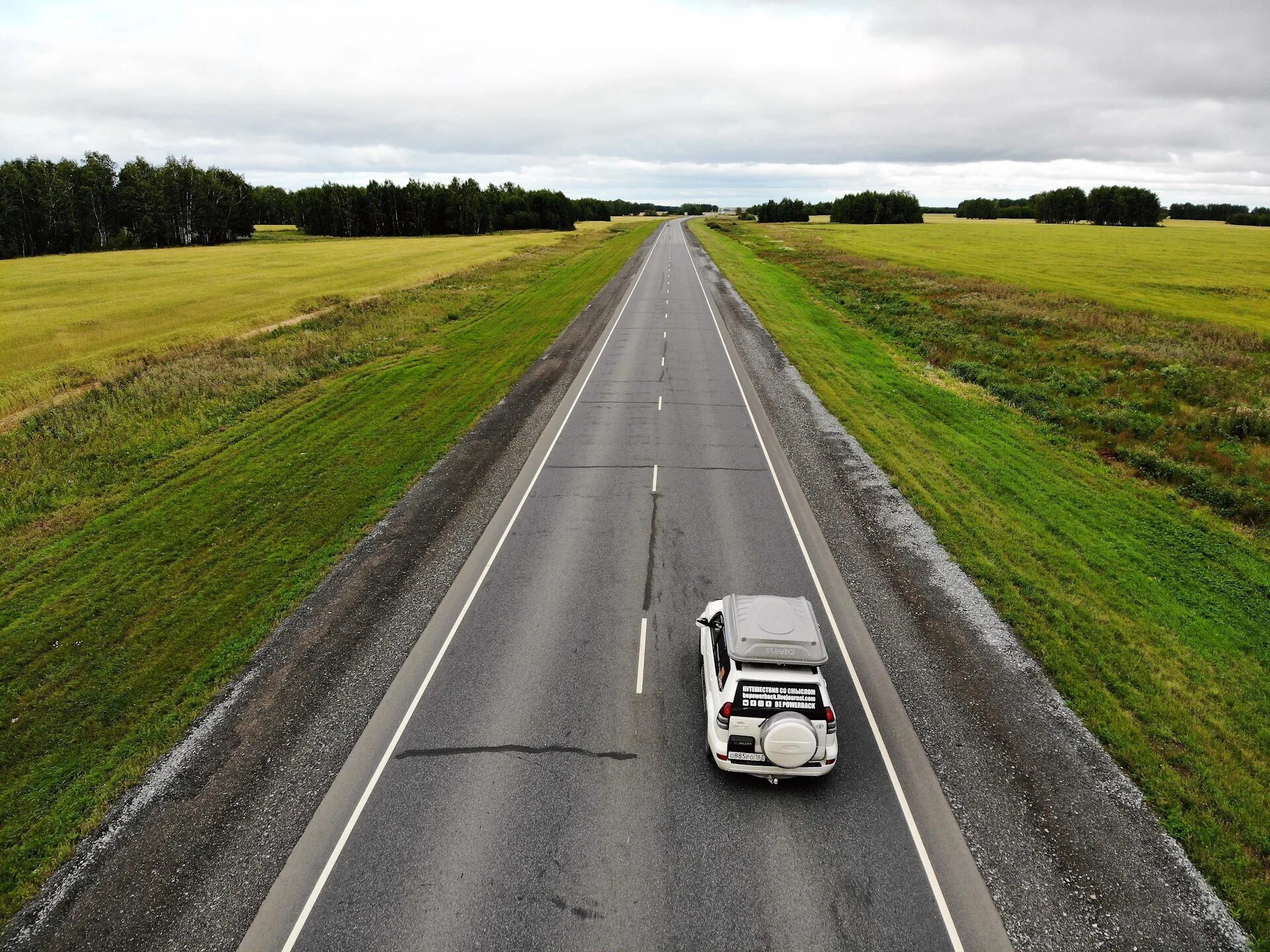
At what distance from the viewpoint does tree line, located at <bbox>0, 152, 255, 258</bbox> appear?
81.9m

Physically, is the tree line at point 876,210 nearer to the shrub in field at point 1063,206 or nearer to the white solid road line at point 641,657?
the shrub in field at point 1063,206

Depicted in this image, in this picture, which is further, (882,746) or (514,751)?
(882,746)

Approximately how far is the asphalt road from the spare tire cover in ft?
2.56

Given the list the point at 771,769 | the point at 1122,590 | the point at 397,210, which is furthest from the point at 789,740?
the point at 397,210

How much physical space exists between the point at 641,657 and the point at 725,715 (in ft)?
9.04

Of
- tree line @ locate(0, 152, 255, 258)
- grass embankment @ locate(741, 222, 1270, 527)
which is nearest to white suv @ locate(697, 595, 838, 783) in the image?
grass embankment @ locate(741, 222, 1270, 527)

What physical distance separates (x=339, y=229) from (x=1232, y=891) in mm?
157532

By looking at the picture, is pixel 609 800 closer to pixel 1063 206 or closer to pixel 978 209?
pixel 1063 206

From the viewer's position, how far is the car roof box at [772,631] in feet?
28.4

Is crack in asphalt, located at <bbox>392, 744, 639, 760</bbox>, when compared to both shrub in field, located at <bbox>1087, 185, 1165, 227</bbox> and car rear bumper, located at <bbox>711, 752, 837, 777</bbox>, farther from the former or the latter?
shrub in field, located at <bbox>1087, 185, 1165, 227</bbox>

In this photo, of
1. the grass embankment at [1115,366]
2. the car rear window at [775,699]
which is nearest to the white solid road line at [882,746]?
the car rear window at [775,699]

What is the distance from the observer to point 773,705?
8.48 metres

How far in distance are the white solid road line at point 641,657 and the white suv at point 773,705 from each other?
156cm

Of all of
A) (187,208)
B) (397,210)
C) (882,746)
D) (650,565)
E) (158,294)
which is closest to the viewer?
(882,746)
